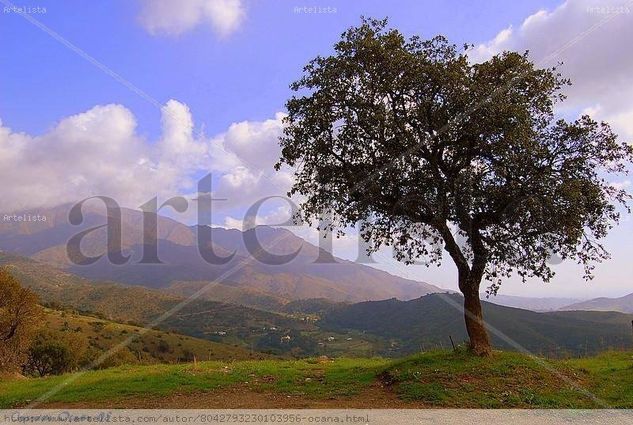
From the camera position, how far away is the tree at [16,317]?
3834 centimetres

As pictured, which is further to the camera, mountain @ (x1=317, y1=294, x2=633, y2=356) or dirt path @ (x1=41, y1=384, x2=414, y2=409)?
mountain @ (x1=317, y1=294, x2=633, y2=356)

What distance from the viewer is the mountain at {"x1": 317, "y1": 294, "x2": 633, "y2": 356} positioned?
8694 centimetres

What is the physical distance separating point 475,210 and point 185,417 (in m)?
12.7

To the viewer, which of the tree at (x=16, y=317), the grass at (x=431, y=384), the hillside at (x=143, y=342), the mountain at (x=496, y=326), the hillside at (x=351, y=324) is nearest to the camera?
the grass at (x=431, y=384)

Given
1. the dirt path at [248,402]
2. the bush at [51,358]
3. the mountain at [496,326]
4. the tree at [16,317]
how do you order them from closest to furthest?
1. the dirt path at [248,402]
2. the tree at [16,317]
3. the bush at [51,358]
4. the mountain at [496,326]

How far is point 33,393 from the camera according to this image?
18500 millimetres

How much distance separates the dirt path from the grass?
263 millimetres

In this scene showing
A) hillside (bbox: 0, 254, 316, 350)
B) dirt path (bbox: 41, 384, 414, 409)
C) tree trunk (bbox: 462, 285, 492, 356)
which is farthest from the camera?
hillside (bbox: 0, 254, 316, 350)

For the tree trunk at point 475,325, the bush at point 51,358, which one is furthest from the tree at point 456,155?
the bush at point 51,358

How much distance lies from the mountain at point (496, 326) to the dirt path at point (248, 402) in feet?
181

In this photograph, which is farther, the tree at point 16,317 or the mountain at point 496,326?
the mountain at point 496,326

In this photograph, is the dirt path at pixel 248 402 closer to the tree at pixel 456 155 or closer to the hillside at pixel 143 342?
the tree at pixel 456 155

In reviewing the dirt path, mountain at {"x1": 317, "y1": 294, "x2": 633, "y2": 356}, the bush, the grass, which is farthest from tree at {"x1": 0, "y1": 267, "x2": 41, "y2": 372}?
mountain at {"x1": 317, "y1": 294, "x2": 633, "y2": 356}

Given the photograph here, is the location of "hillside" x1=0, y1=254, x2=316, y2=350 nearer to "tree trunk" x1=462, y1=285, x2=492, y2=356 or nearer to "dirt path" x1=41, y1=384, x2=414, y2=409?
"tree trunk" x1=462, y1=285, x2=492, y2=356
